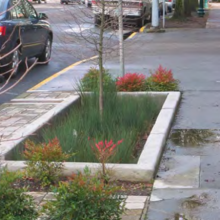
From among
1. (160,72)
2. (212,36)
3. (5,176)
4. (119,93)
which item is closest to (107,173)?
(5,176)

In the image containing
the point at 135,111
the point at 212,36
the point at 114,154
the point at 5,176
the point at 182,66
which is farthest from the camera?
the point at 212,36

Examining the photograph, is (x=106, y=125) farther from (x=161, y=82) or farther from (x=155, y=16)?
(x=155, y=16)

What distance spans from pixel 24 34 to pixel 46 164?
7.75 metres

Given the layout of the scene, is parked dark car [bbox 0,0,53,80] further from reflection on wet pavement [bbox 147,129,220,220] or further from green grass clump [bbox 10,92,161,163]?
reflection on wet pavement [bbox 147,129,220,220]

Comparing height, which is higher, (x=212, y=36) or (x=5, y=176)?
(x=5, y=176)

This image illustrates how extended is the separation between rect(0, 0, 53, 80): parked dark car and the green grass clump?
3.41 meters

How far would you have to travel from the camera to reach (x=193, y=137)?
24.3ft

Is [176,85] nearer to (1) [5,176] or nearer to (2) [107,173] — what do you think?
(2) [107,173]

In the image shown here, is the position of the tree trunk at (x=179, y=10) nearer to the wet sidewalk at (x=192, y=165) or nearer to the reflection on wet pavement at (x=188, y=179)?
the wet sidewalk at (x=192, y=165)

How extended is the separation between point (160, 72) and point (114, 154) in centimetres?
436

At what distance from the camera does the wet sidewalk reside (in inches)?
193

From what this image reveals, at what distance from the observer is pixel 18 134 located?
7.06m

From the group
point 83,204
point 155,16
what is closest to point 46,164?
point 83,204

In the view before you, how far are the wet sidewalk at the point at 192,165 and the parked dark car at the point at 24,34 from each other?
379 centimetres
